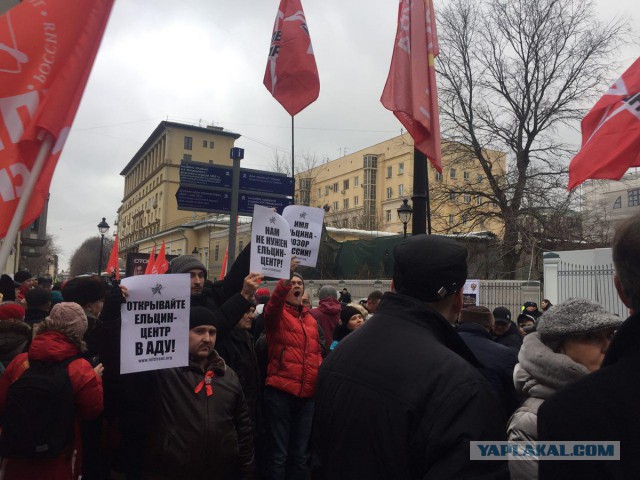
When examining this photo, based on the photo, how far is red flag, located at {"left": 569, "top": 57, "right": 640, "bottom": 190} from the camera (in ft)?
13.6

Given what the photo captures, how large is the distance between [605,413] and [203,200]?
697 centimetres

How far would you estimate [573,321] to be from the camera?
2.49 m

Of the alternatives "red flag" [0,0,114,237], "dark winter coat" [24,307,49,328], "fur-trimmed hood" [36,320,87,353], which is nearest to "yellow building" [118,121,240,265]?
"dark winter coat" [24,307,49,328]

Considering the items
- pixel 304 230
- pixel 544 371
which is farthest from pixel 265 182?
pixel 544 371

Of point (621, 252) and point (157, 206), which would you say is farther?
point (157, 206)

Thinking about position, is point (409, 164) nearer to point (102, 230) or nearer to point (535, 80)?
point (535, 80)

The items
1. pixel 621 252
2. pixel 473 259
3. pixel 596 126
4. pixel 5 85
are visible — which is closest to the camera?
pixel 621 252

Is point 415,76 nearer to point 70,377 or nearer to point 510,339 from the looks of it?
point 510,339

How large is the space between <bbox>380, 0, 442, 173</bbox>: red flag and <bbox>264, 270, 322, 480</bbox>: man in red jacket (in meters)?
1.74

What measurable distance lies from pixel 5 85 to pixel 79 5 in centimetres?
57

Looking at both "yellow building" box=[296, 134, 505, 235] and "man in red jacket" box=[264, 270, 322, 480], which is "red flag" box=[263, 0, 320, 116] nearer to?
"man in red jacket" box=[264, 270, 322, 480]

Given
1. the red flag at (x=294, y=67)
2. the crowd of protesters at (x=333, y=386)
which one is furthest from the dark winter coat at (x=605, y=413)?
the red flag at (x=294, y=67)

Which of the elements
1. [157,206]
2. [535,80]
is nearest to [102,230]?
[535,80]

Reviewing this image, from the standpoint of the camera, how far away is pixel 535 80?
26.9m
